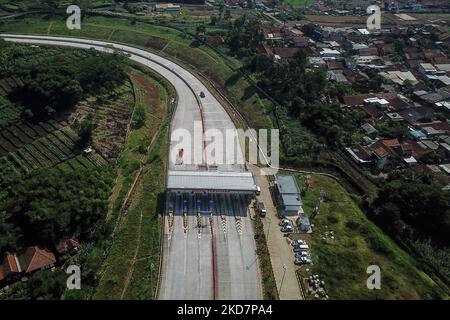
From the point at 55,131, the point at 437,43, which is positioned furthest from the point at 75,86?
the point at 437,43

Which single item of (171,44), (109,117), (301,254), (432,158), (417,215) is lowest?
(301,254)

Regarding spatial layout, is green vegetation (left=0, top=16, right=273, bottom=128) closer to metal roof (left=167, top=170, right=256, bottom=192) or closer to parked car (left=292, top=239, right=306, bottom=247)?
metal roof (left=167, top=170, right=256, bottom=192)

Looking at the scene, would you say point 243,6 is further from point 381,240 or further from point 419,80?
point 381,240

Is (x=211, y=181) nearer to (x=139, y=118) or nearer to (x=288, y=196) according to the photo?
(x=288, y=196)

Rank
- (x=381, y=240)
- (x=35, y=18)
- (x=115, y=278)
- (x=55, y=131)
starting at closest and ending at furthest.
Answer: (x=115, y=278) < (x=381, y=240) < (x=55, y=131) < (x=35, y=18)

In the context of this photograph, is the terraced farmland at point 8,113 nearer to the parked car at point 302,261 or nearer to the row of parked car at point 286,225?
the row of parked car at point 286,225

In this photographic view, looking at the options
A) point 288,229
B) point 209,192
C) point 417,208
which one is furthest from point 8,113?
point 417,208

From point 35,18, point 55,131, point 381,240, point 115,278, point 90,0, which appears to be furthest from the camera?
point 90,0
